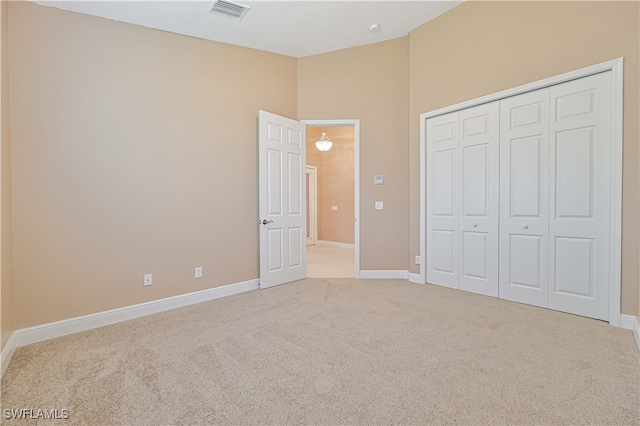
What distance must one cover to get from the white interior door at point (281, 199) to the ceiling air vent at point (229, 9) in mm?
1022

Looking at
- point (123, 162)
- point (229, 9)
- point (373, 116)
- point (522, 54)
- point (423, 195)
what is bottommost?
point (423, 195)

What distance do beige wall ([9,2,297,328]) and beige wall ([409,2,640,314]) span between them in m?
2.15

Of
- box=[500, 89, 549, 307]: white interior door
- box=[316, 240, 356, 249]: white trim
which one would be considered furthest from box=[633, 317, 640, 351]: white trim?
box=[316, 240, 356, 249]: white trim

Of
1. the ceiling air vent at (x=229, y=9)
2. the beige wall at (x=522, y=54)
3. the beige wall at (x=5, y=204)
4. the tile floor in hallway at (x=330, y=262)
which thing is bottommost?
the tile floor in hallway at (x=330, y=262)

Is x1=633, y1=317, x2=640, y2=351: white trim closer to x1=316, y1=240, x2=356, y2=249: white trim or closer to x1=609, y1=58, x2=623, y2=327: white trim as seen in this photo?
x1=609, y1=58, x2=623, y2=327: white trim

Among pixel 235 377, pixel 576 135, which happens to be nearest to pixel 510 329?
pixel 576 135

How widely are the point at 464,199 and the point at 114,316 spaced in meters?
3.90

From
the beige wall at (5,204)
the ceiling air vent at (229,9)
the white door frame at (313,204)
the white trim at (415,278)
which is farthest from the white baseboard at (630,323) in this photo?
the white door frame at (313,204)

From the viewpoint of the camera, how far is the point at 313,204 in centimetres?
805

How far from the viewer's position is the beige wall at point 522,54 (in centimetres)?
242

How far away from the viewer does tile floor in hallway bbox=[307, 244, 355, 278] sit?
4578 millimetres

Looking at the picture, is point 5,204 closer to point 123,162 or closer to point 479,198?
point 123,162

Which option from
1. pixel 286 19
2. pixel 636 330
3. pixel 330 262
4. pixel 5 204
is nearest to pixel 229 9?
pixel 286 19

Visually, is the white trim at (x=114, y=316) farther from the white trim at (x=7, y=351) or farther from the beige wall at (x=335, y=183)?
the beige wall at (x=335, y=183)
